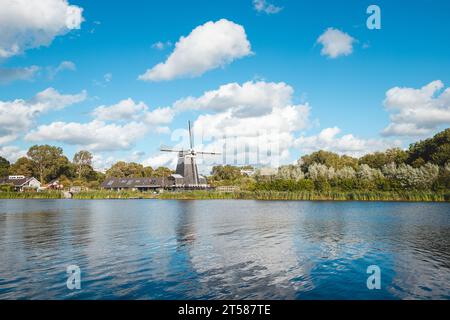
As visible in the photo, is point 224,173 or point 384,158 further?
point 224,173

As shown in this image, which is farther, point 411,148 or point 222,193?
point 411,148

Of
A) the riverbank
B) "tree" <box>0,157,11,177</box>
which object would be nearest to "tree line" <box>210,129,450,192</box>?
the riverbank

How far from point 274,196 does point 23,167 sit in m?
88.3

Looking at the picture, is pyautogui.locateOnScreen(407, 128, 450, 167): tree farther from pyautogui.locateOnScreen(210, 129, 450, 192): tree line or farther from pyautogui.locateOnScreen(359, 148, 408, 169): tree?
pyautogui.locateOnScreen(359, 148, 408, 169): tree

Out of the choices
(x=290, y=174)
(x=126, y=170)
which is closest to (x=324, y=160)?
(x=290, y=174)

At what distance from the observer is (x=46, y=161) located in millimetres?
114250

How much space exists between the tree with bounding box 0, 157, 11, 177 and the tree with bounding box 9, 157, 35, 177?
1.41m

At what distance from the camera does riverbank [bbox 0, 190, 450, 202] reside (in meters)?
51.2

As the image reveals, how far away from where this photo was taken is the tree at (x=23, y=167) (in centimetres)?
11212

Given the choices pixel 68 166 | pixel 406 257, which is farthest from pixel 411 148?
pixel 68 166

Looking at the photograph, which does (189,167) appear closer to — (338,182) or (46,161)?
(338,182)
